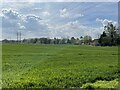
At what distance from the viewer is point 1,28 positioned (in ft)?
17.5

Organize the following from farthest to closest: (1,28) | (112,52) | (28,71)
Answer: (112,52) → (28,71) → (1,28)

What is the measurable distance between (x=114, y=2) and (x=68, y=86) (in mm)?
1859

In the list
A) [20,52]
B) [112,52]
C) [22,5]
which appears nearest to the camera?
[22,5]

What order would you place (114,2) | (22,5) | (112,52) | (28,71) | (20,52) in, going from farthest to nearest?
1. (112,52)
2. (20,52)
3. (28,71)
4. (114,2)
5. (22,5)

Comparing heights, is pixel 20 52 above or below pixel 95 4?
below

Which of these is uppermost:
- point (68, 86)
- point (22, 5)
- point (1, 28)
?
point (22, 5)

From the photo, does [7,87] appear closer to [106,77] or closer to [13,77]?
[13,77]

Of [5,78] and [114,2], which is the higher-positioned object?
[114,2]

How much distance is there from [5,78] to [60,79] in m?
1.08

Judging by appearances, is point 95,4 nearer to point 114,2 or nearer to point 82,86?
point 114,2

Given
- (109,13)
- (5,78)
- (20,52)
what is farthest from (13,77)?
(20,52)

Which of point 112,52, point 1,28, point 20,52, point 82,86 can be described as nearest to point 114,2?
point 82,86

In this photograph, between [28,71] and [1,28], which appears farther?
[28,71]

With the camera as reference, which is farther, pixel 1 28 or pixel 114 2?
pixel 114 2
